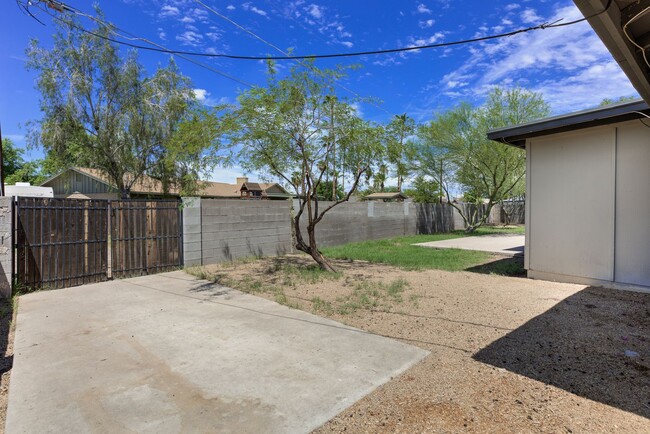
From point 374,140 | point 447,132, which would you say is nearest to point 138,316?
point 374,140

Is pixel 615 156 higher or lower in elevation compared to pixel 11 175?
lower

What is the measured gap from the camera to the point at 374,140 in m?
7.26

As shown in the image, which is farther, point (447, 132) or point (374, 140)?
point (447, 132)

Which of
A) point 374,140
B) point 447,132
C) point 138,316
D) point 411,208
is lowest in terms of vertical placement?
point 138,316

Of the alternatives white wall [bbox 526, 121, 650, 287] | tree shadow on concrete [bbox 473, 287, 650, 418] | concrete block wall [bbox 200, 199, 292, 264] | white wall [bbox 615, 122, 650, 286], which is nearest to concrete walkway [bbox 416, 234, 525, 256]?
white wall [bbox 526, 121, 650, 287]

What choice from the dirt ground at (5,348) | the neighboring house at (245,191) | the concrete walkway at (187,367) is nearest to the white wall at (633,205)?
the concrete walkway at (187,367)

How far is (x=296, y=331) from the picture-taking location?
4125 millimetres

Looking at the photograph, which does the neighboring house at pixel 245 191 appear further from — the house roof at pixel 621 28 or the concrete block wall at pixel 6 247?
the house roof at pixel 621 28

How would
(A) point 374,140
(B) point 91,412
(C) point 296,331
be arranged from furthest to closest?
1. (A) point 374,140
2. (C) point 296,331
3. (B) point 91,412

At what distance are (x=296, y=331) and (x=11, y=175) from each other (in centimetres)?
4008

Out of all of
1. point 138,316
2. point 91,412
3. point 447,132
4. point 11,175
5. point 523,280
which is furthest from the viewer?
point 11,175

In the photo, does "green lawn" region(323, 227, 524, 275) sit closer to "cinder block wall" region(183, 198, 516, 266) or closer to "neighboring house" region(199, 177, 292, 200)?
"cinder block wall" region(183, 198, 516, 266)

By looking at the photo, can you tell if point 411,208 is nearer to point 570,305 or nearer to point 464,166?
point 464,166

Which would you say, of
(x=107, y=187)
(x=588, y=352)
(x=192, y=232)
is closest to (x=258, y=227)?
(x=192, y=232)
